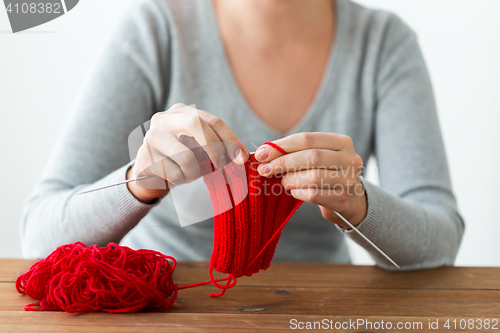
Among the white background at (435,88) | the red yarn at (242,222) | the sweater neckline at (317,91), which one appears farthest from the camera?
the white background at (435,88)

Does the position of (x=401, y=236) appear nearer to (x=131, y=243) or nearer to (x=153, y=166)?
(x=153, y=166)

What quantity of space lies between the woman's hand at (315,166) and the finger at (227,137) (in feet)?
Result: 0.09

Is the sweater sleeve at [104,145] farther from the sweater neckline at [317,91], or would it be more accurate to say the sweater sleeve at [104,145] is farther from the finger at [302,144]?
the finger at [302,144]

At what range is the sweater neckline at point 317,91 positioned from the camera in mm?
916

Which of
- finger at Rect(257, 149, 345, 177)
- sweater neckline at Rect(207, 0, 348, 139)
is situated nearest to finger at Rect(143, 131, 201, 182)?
finger at Rect(257, 149, 345, 177)

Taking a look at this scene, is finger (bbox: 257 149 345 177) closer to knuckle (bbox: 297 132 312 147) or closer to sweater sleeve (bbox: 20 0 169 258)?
knuckle (bbox: 297 132 312 147)

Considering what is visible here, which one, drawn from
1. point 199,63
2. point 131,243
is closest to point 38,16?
point 199,63

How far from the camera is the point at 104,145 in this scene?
0.81 m

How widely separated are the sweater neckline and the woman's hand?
33cm

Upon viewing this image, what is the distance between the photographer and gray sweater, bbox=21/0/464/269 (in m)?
0.77

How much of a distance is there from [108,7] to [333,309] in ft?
4.27

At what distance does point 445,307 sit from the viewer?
591 millimetres

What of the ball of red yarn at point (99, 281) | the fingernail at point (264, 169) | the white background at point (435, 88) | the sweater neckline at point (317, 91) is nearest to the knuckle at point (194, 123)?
the fingernail at point (264, 169)

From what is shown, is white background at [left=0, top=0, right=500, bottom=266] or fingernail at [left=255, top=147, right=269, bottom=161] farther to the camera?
white background at [left=0, top=0, right=500, bottom=266]
